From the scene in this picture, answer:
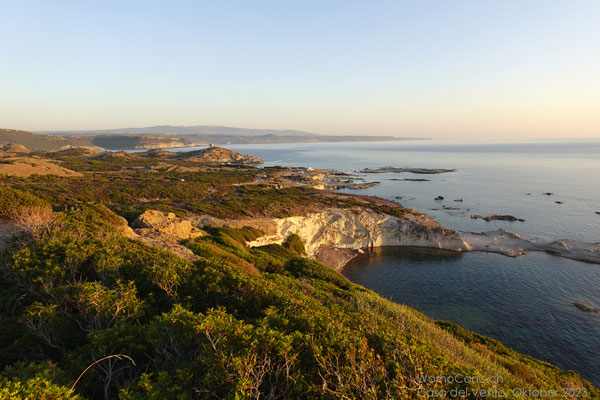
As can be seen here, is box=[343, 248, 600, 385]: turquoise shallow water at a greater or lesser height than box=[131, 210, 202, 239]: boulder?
lesser

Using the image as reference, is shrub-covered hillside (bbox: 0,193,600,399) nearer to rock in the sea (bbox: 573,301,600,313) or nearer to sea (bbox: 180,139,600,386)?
sea (bbox: 180,139,600,386)

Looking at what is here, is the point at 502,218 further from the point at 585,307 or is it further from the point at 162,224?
the point at 162,224

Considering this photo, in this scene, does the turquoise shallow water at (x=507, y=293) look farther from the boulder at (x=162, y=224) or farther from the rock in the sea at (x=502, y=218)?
the boulder at (x=162, y=224)

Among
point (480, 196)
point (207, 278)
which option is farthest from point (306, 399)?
point (480, 196)

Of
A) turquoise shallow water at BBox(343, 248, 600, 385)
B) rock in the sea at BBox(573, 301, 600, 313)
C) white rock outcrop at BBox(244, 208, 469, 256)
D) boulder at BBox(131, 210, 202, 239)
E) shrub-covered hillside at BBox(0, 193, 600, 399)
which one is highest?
shrub-covered hillside at BBox(0, 193, 600, 399)

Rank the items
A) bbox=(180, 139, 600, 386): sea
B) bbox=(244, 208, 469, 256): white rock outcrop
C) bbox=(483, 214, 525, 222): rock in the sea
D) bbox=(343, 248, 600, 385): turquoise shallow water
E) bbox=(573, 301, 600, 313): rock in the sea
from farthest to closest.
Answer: bbox=(483, 214, 525, 222): rock in the sea → bbox=(244, 208, 469, 256): white rock outcrop → bbox=(573, 301, 600, 313): rock in the sea → bbox=(180, 139, 600, 386): sea → bbox=(343, 248, 600, 385): turquoise shallow water

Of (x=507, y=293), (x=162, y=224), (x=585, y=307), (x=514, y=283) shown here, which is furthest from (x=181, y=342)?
(x=514, y=283)

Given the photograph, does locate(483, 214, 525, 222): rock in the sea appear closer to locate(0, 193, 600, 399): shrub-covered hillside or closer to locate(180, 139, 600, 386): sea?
locate(180, 139, 600, 386): sea

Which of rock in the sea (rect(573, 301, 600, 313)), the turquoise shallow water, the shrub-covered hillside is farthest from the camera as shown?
rock in the sea (rect(573, 301, 600, 313))

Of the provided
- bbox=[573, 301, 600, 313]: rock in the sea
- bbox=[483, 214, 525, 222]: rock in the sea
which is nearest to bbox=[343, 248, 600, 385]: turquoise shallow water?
bbox=[573, 301, 600, 313]: rock in the sea

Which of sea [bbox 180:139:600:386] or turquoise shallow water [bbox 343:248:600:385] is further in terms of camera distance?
sea [bbox 180:139:600:386]
